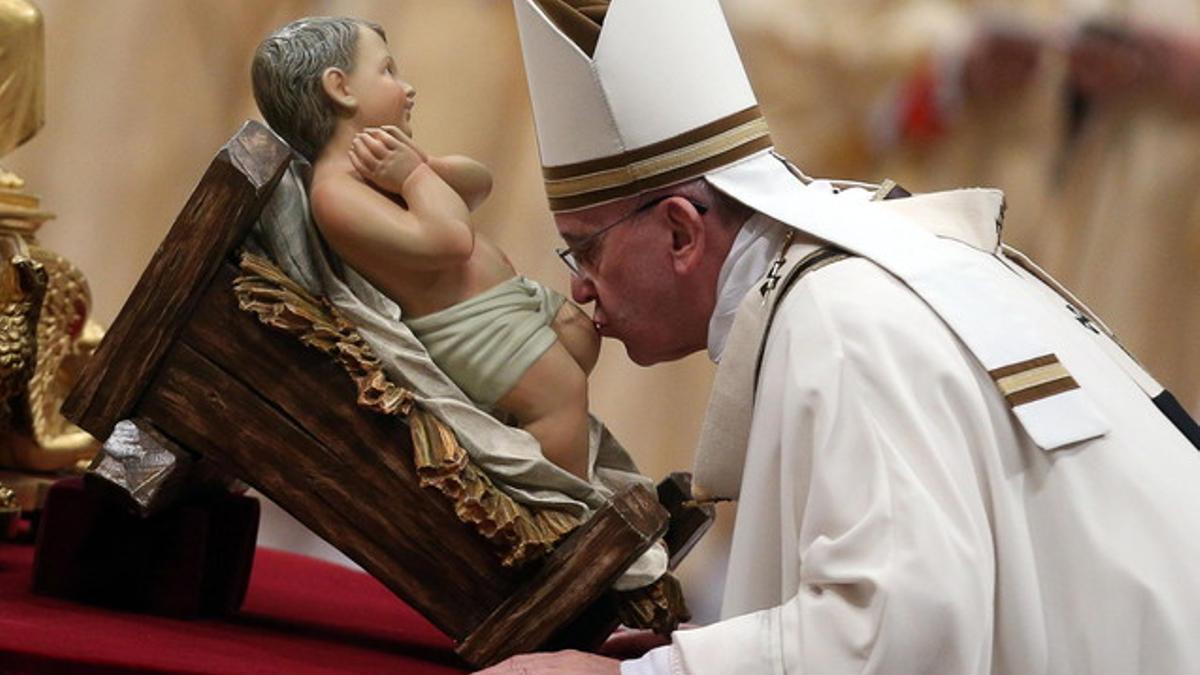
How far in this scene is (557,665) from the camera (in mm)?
2326

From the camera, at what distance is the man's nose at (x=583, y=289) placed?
2.66 meters

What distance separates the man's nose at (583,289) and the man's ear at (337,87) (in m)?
0.38

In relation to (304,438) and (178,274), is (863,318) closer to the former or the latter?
(304,438)

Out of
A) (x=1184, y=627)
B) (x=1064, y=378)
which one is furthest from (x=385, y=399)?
(x=1184, y=627)

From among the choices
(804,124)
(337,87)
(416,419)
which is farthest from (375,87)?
(804,124)

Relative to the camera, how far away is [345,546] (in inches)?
105

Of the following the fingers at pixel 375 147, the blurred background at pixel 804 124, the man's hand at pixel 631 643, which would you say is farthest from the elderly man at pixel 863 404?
the blurred background at pixel 804 124

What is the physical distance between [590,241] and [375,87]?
15.1 inches

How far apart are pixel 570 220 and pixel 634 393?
2.21m

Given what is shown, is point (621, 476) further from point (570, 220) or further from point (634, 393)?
point (634, 393)

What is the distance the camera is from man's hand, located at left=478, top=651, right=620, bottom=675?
2.31 meters

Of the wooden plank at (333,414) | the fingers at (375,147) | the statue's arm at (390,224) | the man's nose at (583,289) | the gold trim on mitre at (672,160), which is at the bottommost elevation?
the wooden plank at (333,414)

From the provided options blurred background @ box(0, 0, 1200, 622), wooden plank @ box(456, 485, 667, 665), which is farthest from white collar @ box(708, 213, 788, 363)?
blurred background @ box(0, 0, 1200, 622)

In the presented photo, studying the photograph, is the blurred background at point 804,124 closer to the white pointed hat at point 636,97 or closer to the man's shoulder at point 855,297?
the white pointed hat at point 636,97
